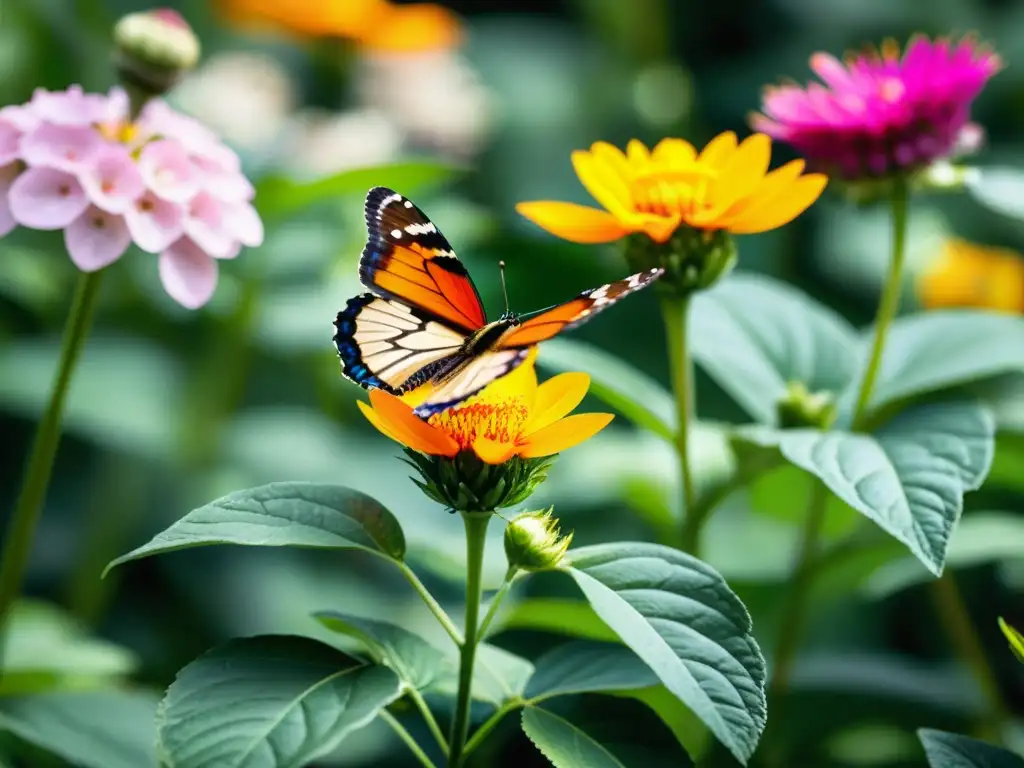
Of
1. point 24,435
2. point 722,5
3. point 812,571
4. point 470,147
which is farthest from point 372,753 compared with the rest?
point 722,5

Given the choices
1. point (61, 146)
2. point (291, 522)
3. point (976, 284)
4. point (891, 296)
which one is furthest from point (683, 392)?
point (976, 284)

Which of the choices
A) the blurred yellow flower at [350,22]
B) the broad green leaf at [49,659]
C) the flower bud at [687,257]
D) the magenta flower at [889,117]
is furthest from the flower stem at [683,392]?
the blurred yellow flower at [350,22]

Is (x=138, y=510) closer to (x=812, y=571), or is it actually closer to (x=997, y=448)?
(x=812, y=571)

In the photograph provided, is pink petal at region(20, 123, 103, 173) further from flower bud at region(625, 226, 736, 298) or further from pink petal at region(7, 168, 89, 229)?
flower bud at region(625, 226, 736, 298)

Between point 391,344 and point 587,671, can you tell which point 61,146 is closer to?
point 391,344

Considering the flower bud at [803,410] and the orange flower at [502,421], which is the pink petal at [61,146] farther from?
the flower bud at [803,410]

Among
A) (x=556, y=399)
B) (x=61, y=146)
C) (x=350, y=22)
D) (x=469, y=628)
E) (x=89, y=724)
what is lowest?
(x=89, y=724)
